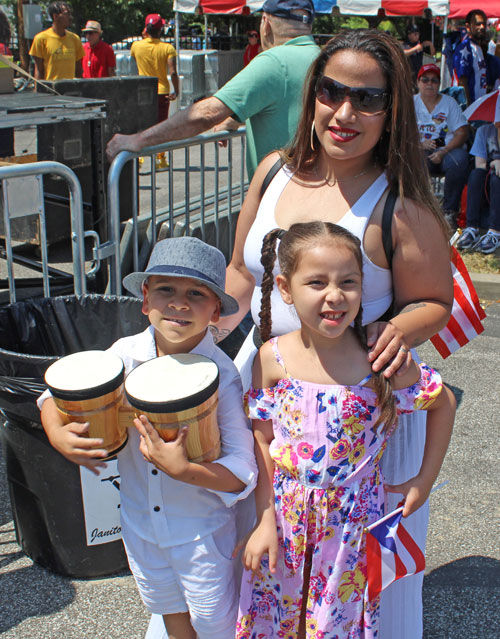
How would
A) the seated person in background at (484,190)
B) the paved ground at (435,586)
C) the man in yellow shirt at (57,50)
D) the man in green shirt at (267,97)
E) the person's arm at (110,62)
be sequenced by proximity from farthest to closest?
the person's arm at (110,62), the man in yellow shirt at (57,50), the seated person in background at (484,190), the man in green shirt at (267,97), the paved ground at (435,586)

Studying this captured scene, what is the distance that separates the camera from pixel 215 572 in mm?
1908

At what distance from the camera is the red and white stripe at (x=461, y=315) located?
99.2 inches

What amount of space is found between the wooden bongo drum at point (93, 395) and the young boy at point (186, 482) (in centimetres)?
7

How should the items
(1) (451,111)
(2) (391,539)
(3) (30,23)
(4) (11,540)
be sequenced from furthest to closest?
(3) (30,23) < (1) (451,111) < (4) (11,540) < (2) (391,539)

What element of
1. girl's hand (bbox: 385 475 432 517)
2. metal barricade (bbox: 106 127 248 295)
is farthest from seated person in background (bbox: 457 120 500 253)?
girl's hand (bbox: 385 475 432 517)

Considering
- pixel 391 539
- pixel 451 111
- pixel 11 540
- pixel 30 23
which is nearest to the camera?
pixel 391 539

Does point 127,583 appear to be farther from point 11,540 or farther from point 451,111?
point 451,111

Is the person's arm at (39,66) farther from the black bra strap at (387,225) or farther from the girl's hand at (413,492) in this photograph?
the girl's hand at (413,492)

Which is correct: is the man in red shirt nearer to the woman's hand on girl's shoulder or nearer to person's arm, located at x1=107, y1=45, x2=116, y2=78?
person's arm, located at x1=107, y1=45, x2=116, y2=78

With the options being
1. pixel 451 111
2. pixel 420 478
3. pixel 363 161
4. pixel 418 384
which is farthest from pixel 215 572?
pixel 451 111

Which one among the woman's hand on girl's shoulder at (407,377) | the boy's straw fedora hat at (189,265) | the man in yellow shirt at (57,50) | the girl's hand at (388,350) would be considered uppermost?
the man in yellow shirt at (57,50)

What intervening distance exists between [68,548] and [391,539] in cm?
139

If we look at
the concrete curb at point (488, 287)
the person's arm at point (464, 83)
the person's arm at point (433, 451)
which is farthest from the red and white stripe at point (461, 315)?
the person's arm at point (464, 83)

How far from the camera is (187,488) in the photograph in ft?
6.19
